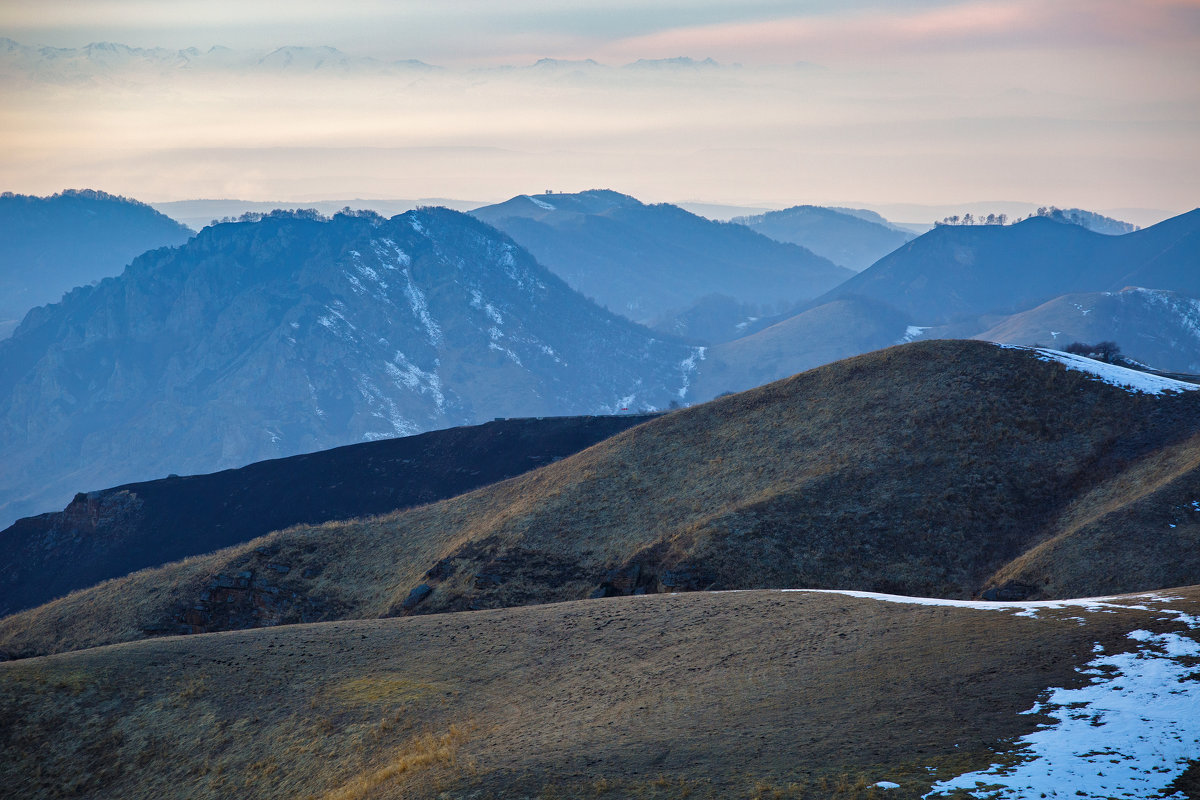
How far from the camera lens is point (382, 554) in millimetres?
63750

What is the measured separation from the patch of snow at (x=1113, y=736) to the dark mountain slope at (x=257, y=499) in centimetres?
7642

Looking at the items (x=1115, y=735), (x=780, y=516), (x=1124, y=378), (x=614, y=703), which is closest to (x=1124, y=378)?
(x=1124, y=378)

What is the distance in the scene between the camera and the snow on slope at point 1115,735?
1888 cm

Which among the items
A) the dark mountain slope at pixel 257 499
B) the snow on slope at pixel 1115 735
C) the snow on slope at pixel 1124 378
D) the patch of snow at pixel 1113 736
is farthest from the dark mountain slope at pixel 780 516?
the dark mountain slope at pixel 257 499

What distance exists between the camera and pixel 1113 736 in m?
20.6

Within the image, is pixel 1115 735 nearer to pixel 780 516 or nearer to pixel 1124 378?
pixel 780 516

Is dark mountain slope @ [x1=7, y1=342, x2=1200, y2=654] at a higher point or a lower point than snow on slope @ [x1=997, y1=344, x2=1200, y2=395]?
lower

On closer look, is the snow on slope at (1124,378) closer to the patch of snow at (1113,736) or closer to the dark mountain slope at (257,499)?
→ the patch of snow at (1113,736)

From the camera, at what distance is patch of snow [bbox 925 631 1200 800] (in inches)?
743

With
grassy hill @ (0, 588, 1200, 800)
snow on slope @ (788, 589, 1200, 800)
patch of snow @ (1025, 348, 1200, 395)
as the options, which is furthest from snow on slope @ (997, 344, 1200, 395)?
snow on slope @ (788, 589, 1200, 800)

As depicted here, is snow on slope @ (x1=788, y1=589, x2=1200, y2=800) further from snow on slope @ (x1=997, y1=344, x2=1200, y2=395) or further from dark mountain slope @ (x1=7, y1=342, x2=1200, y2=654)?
snow on slope @ (x1=997, y1=344, x2=1200, y2=395)

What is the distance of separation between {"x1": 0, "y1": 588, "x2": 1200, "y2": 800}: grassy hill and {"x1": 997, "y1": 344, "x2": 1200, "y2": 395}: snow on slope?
33443 mm

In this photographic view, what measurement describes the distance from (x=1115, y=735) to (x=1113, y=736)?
57 millimetres

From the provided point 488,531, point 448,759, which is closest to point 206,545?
point 488,531
